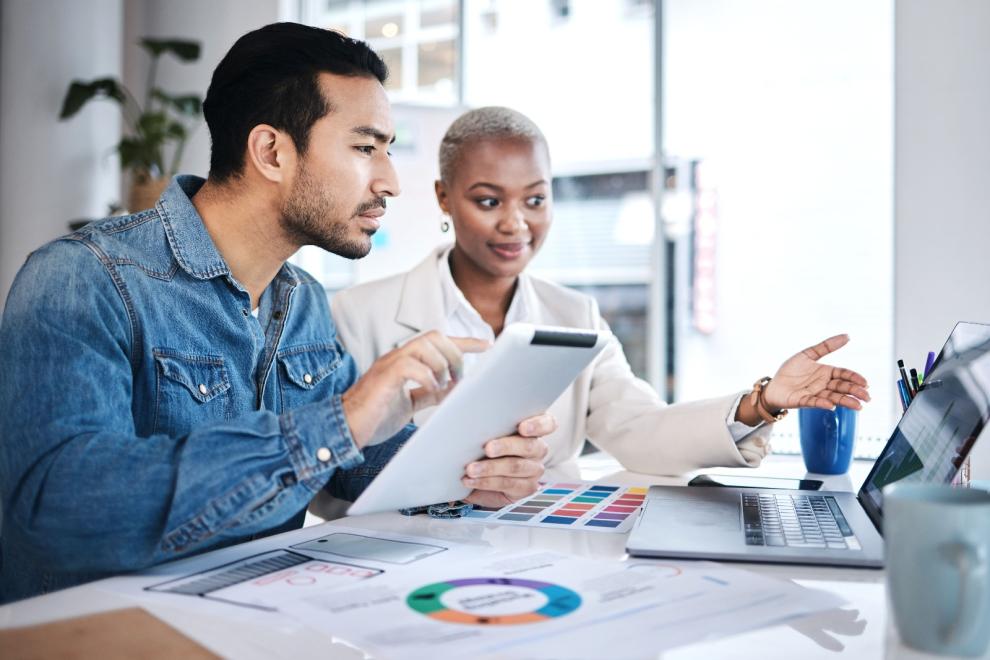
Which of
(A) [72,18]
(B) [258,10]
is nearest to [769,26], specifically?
(B) [258,10]

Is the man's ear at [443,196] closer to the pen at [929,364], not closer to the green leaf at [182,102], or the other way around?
the pen at [929,364]

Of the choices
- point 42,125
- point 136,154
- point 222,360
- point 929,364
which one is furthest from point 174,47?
point 929,364

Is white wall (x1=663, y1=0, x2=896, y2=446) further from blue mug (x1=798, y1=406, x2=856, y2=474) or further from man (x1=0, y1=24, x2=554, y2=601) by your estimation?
man (x1=0, y1=24, x2=554, y2=601)

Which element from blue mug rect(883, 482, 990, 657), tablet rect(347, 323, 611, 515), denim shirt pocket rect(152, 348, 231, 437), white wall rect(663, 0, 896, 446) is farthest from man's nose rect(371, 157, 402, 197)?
white wall rect(663, 0, 896, 446)

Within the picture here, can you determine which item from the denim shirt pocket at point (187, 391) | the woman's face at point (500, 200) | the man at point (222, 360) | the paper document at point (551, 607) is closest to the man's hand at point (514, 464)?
the man at point (222, 360)

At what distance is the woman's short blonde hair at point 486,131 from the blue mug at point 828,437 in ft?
2.95

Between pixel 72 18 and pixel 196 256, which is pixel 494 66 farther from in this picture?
pixel 196 256

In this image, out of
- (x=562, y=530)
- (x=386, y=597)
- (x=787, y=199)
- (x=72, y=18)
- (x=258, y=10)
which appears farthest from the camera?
(x=258, y=10)

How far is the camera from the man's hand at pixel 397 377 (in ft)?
3.15

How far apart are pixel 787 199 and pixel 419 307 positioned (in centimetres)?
266

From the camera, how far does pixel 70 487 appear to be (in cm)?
90

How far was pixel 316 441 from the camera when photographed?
94cm

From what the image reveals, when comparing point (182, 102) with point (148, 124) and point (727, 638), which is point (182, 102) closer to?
point (148, 124)

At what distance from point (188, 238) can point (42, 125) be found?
366 cm
